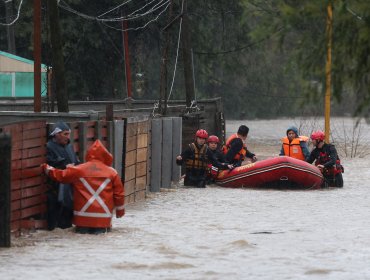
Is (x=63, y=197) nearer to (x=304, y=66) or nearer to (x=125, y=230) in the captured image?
(x=125, y=230)

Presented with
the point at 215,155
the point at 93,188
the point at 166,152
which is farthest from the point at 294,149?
the point at 93,188

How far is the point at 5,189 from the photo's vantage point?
14273 mm

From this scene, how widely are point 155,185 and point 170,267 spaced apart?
11142 mm

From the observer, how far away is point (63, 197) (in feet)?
52.7

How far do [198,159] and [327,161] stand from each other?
2961 millimetres

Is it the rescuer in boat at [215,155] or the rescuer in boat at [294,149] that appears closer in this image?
the rescuer in boat at [215,155]

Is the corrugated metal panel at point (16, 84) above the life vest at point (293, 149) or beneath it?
above

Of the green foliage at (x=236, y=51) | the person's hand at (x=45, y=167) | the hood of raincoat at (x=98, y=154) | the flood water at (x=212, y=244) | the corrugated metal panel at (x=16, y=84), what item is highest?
the green foliage at (x=236, y=51)

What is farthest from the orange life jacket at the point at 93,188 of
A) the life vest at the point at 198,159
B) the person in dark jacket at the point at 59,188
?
the life vest at the point at 198,159

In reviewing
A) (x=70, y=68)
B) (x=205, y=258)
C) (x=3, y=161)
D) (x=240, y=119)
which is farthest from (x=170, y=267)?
(x=240, y=119)

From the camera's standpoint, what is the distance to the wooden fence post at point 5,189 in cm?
1424

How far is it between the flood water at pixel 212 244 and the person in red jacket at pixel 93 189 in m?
0.24

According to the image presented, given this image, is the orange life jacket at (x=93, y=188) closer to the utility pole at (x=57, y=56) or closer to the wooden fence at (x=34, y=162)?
the wooden fence at (x=34, y=162)

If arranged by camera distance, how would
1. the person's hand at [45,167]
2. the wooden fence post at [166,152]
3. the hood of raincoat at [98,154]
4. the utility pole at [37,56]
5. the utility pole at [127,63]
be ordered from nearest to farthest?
the hood of raincoat at [98,154] < the person's hand at [45,167] < the utility pole at [37,56] < the wooden fence post at [166,152] < the utility pole at [127,63]
